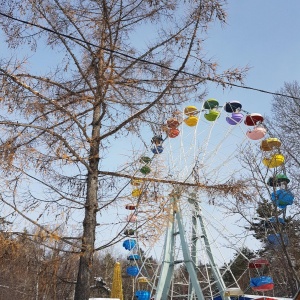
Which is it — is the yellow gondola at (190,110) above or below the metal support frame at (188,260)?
above

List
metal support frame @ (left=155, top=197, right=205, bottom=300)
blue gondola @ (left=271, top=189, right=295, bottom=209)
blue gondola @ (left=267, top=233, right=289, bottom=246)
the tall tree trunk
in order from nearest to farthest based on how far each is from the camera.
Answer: the tall tree trunk < metal support frame @ (left=155, top=197, right=205, bottom=300) < blue gondola @ (left=271, top=189, right=295, bottom=209) < blue gondola @ (left=267, top=233, right=289, bottom=246)

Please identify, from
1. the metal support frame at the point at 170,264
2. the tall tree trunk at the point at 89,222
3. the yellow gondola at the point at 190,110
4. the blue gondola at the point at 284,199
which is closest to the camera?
the tall tree trunk at the point at 89,222

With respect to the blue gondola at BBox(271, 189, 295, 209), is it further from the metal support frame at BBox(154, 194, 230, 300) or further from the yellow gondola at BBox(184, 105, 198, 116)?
the yellow gondola at BBox(184, 105, 198, 116)

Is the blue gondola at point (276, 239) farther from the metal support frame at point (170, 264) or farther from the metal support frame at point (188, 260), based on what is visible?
the metal support frame at point (170, 264)

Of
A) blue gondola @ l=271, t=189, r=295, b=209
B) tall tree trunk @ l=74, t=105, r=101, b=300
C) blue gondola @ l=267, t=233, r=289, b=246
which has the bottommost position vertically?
tall tree trunk @ l=74, t=105, r=101, b=300

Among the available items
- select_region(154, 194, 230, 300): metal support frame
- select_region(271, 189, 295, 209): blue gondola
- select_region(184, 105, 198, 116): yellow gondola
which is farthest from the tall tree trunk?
select_region(271, 189, 295, 209): blue gondola

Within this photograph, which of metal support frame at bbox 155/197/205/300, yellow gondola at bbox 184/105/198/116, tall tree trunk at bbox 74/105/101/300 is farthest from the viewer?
metal support frame at bbox 155/197/205/300

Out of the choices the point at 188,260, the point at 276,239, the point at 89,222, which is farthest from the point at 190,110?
the point at 276,239

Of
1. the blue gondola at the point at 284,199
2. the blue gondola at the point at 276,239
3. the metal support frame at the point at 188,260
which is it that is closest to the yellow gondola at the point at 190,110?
the metal support frame at the point at 188,260

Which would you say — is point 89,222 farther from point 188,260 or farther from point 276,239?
point 276,239

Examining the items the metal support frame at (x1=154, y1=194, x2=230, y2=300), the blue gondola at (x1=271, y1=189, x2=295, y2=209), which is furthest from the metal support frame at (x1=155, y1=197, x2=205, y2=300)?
the blue gondola at (x1=271, y1=189, x2=295, y2=209)

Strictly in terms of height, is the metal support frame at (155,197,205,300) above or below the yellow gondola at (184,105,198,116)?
below

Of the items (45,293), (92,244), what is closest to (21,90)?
(92,244)

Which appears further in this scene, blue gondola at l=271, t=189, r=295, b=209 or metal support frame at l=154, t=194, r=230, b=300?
blue gondola at l=271, t=189, r=295, b=209
